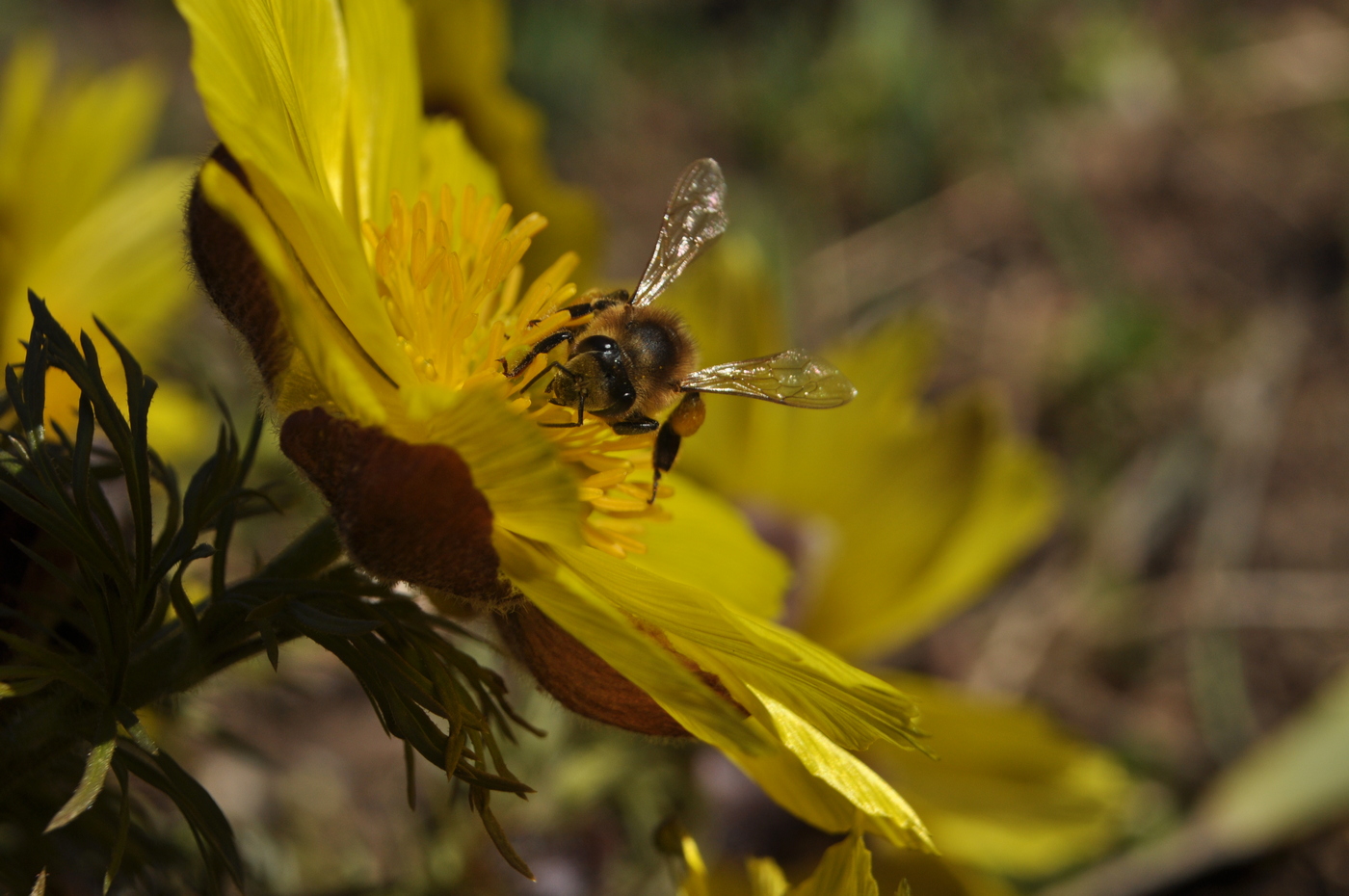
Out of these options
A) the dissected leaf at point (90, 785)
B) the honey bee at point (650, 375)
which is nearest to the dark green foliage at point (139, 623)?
the dissected leaf at point (90, 785)

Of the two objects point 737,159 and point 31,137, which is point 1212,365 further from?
point 31,137

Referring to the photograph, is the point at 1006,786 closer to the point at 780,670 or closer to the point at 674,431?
the point at 674,431

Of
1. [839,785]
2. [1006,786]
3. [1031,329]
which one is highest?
[839,785]

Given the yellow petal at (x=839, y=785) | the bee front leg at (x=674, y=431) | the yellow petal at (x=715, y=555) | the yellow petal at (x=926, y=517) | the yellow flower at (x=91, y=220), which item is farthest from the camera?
the yellow petal at (x=926, y=517)

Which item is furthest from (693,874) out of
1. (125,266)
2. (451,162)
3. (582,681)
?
(125,266)

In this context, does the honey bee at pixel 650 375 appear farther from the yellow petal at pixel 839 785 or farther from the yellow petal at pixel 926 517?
the yellow petal at pixel 926 517

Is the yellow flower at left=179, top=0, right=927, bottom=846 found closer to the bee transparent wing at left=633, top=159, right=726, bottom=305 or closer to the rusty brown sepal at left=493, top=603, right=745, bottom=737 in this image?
the rusty brown sepal at left=493, top=603, right=745, bottom=737

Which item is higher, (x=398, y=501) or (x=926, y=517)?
(x=398, y=501)
